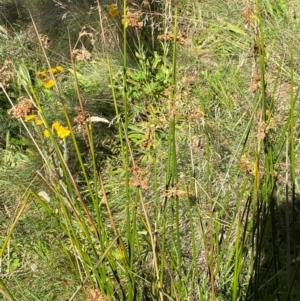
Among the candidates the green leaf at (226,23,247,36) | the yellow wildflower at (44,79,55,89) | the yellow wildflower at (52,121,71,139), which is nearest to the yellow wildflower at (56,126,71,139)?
the yellow wildflower at (52,121,71,139)

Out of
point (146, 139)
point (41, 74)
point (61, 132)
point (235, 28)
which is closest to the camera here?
point (61, 132)

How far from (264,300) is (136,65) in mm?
1473

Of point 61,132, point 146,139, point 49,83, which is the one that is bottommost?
point 146,139

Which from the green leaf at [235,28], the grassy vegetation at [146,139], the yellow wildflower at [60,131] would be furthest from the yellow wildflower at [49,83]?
the green leaf at [235,28]

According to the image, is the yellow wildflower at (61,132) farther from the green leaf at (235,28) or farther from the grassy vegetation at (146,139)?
the green leaf at (235,28)

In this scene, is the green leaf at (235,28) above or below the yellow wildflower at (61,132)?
above

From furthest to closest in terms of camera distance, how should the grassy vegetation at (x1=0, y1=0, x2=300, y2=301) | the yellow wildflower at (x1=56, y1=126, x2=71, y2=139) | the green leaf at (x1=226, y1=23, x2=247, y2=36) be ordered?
the green leaf at (x1=226, y1=23, x2=247, y2=36), the yellow wildflower at (x1=56, y1=126, x2=71, y2=139), the grassy vegetation at (x1=0, y1=0, x2=300, y2=301)

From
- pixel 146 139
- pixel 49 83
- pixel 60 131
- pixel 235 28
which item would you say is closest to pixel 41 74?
pixel 49 83

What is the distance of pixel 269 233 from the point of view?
1.88 m

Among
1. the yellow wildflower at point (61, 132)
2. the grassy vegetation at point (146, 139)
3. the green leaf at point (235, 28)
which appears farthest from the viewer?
the green leaf at point (235, 28)

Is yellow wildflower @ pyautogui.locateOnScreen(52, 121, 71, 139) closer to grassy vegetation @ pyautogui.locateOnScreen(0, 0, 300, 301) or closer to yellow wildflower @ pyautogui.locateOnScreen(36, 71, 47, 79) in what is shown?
grassy vegetation @ pyautogui.locateOnScreen(0, 0, 300, 301)

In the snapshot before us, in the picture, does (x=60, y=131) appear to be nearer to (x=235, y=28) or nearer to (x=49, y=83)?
(x=49, y=83)

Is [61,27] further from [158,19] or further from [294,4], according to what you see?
[294,4]

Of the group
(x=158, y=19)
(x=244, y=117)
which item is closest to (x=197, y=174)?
(x=244, y=117)
